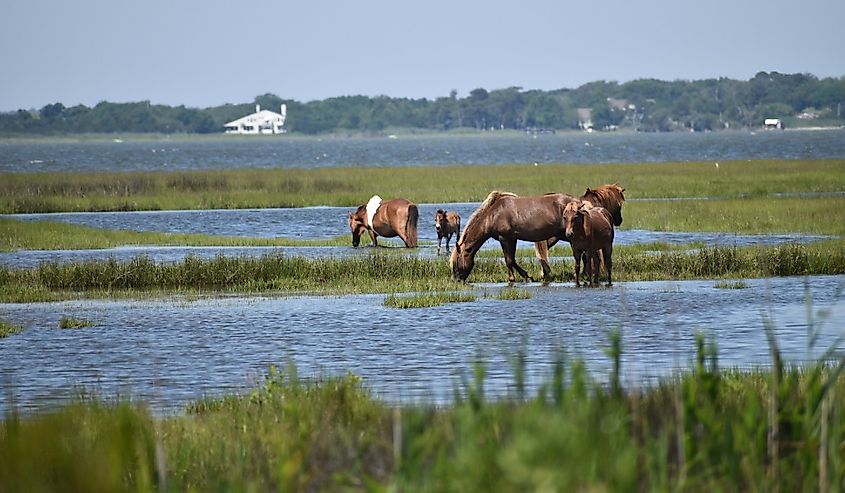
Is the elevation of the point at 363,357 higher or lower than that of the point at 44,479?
lower

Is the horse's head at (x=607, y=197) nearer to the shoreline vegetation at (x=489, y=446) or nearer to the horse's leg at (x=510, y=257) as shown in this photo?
the horse's leg at (x=510, y=257)

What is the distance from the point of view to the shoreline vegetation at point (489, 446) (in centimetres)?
673

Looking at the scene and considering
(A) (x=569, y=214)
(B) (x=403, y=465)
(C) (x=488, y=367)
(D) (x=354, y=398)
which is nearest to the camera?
(B) (x=403, y=465)

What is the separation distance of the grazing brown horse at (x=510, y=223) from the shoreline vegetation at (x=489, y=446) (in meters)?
13.7

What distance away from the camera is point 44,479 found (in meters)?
8.00

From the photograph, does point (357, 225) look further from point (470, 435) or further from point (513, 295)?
point (470, 435)

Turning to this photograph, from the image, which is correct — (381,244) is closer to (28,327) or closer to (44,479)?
(28,327)

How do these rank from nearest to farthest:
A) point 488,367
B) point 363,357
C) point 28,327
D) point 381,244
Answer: point 488,367, point 363,357, point 28,327, point 381,244

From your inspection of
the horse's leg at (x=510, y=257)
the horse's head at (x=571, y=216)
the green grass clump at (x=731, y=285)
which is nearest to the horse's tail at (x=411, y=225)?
the horse's leg at (x=510, y=257)

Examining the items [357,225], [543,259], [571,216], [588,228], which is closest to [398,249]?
[357,225]

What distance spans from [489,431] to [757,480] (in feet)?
4.84

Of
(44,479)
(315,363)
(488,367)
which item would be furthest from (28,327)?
(44,479)

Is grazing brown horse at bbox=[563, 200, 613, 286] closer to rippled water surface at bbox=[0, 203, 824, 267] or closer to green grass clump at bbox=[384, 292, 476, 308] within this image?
green grass clump at bbox=[384, 292, 476, 308]

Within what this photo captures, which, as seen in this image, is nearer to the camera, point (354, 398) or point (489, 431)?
point (489, 431)
